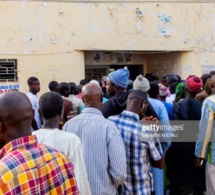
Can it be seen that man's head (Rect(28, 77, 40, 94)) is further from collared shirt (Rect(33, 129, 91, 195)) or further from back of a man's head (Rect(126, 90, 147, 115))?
collared shirt (Rect(33, 129, 91, 195))

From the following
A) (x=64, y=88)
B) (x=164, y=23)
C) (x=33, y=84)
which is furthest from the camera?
(x=164, y=23)

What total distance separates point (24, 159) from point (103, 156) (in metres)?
1.43

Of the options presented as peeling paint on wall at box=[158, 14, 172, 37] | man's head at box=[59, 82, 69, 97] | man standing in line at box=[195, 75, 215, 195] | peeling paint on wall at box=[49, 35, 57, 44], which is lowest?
man standing in line at box=[195, 75, 215, 195]

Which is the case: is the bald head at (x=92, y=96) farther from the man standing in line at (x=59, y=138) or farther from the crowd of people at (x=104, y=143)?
the man standing in line at (x=59, y=138)

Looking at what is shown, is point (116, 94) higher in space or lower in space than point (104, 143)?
higher

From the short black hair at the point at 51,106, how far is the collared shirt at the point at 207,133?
81.3 inches

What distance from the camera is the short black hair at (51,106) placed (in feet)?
9.97

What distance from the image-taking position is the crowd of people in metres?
1.93

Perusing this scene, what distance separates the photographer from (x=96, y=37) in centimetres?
1084

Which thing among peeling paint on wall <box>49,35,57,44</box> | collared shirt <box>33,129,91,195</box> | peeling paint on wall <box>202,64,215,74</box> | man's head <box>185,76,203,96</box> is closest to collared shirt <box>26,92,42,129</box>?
man's head <box>185,76,203,96</box>

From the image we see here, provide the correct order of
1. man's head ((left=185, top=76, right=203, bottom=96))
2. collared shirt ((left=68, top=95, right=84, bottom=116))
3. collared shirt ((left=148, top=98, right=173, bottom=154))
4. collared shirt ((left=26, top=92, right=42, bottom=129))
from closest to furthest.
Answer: collared shirt ((left=148, top=98, right=173, bottom=154)) → man's head ((left=185, top=76, right=203, bottom=96)) → collared shirt ((left=68, top=95, right=84, bottom=116)) → collared shirt ((left=26, top=92, right=42, bottom=129))

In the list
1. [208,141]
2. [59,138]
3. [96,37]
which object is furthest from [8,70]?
[59,138]

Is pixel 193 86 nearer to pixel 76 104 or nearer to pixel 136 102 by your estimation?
pixel 136 102

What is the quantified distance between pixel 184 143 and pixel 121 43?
6.30m
